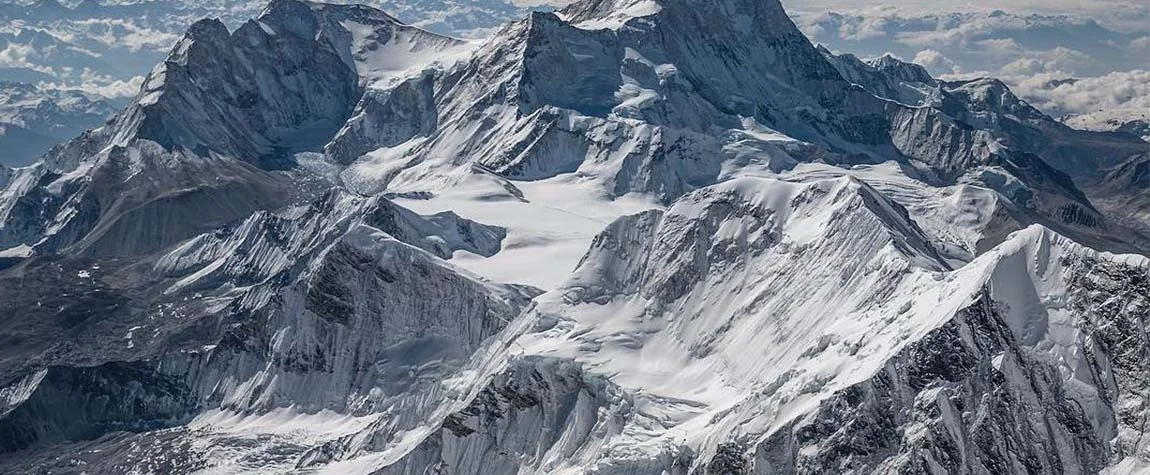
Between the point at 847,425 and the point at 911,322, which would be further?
the point at 911,322

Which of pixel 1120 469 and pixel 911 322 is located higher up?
pixel 911 322

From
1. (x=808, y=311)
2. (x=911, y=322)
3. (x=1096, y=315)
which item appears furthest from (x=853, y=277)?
(x=1096, y=315)

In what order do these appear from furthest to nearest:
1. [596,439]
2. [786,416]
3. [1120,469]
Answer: [596,439], [786,416], [1120,469]

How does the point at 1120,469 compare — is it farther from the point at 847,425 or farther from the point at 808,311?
the point at 808,311

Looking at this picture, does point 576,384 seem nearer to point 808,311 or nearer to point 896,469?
point 808,311

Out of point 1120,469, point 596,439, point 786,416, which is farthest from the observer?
point 596,439

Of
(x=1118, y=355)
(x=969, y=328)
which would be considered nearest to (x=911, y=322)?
(x=969, y=328)

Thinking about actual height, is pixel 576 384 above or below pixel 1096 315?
below

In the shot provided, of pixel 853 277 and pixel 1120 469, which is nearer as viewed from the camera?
pixel 1120 469

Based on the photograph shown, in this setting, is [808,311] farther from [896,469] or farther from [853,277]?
[896,469]
